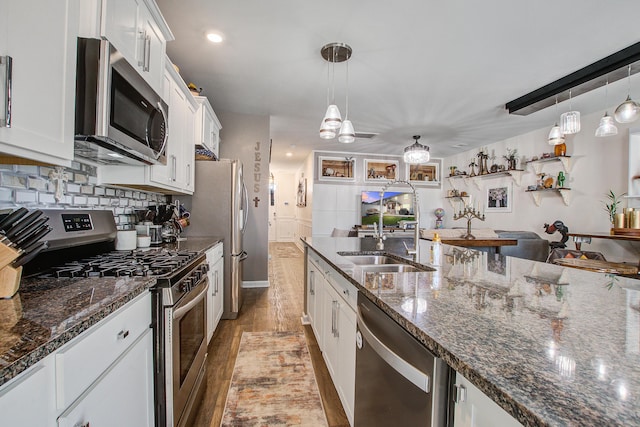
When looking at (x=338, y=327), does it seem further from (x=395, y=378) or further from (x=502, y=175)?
(x=502, y=175)

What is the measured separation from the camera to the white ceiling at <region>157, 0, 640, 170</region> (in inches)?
81.7

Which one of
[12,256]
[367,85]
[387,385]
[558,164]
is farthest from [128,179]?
[558,164]

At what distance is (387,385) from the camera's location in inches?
37.3

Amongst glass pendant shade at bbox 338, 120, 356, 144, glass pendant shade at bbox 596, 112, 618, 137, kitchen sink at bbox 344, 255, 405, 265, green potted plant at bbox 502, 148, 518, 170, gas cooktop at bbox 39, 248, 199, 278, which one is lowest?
kitchen sink at bbox 344, 255, 405, 265

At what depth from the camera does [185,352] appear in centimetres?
144

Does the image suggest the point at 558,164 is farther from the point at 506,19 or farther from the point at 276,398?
the point at 276,398

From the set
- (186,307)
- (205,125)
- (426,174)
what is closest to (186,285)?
(186,307)

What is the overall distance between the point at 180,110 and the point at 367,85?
204 centimetres

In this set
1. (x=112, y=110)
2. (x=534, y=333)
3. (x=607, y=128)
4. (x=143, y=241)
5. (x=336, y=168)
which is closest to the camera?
(x=534, y=333)

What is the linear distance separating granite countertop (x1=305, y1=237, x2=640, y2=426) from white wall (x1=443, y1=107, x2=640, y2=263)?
12.3ft

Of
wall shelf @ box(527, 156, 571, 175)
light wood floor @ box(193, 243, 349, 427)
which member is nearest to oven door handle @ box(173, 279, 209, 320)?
light wood floor @ box(193, 243, 349, 427)

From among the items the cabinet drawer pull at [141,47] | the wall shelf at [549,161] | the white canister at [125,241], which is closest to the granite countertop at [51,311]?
the white canister at [125,241]

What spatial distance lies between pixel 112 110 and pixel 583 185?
576 centimetres

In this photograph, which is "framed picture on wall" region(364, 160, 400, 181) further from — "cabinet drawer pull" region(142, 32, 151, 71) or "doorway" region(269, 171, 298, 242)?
"cabinet drawer pull" region(142, 32, 151, 71)
